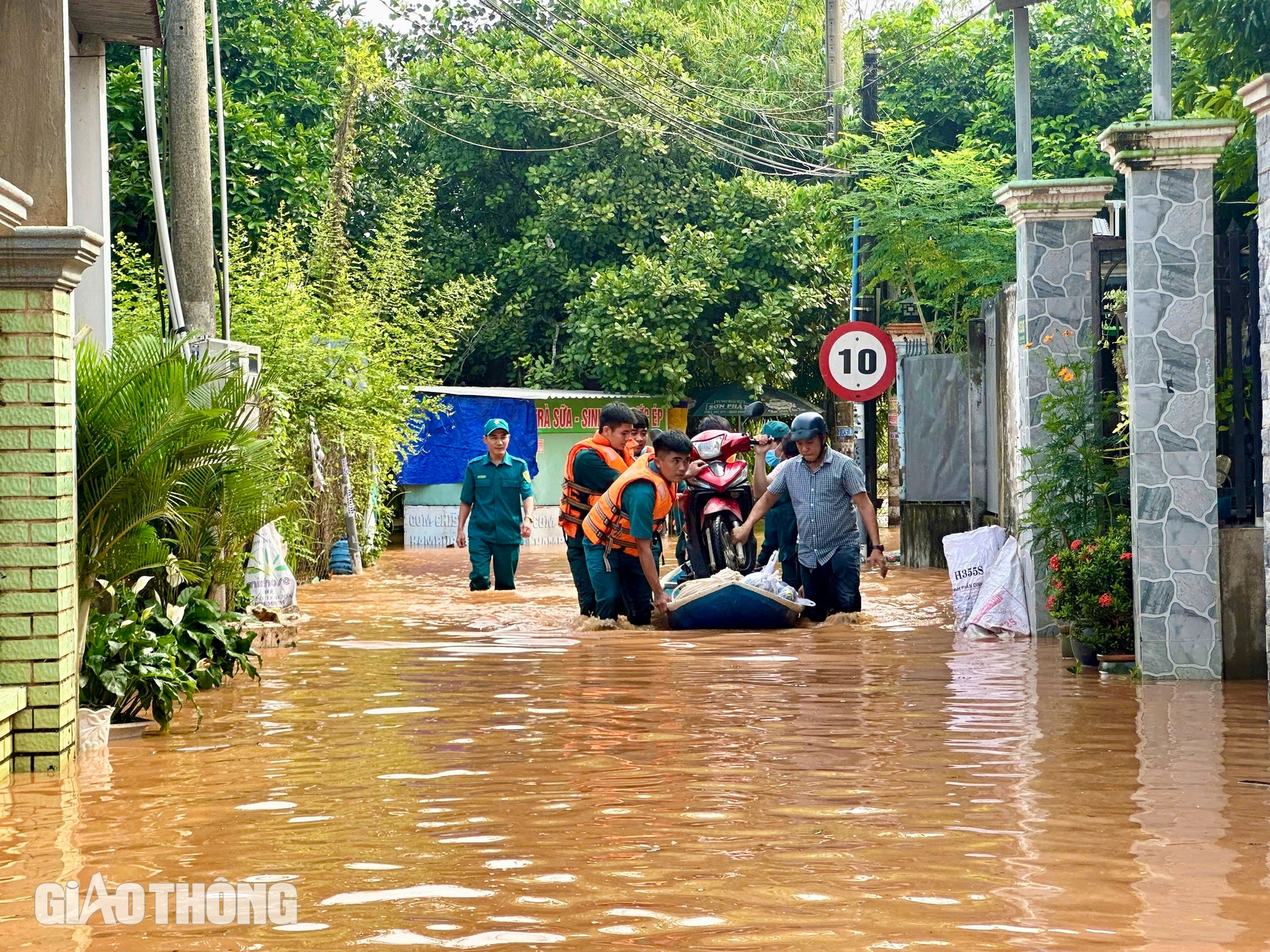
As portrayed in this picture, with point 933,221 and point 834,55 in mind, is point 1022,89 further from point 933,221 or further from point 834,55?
point 834,55

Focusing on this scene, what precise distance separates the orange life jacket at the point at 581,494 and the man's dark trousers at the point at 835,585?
1.79m

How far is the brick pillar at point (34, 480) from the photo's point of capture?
24.1 ft

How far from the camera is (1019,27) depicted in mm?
11617

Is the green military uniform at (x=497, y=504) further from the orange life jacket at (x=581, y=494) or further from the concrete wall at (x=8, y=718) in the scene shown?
the concrete wall at (x=8, y=718)

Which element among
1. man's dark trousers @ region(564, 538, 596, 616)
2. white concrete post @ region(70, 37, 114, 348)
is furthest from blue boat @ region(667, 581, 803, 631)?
white concrete post @ region(70, 37, 114, 348)

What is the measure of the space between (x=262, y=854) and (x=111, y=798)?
1345 mm

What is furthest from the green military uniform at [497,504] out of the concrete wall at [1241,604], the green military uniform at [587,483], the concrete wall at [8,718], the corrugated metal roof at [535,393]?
the corrugated metal roof at [535,393]

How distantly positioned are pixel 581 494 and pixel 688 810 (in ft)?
24.0

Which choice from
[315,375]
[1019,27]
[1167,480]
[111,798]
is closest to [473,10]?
[315,375]

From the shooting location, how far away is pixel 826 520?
12.7 metres

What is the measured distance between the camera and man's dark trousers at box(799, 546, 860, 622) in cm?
1277

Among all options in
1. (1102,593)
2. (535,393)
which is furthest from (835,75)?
(1102,593)

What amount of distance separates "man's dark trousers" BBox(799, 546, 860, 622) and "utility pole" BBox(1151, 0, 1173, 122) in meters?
4.41

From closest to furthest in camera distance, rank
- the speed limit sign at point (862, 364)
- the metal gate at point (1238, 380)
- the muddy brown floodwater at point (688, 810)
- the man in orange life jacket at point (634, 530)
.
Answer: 1. the muddy brown floodwater at point (688, 810)
2. the metal gate at point (1238, 380)
3. the man in orange life jacket at point (634, 530)
4. the speed limit sign at point (862, 364)
